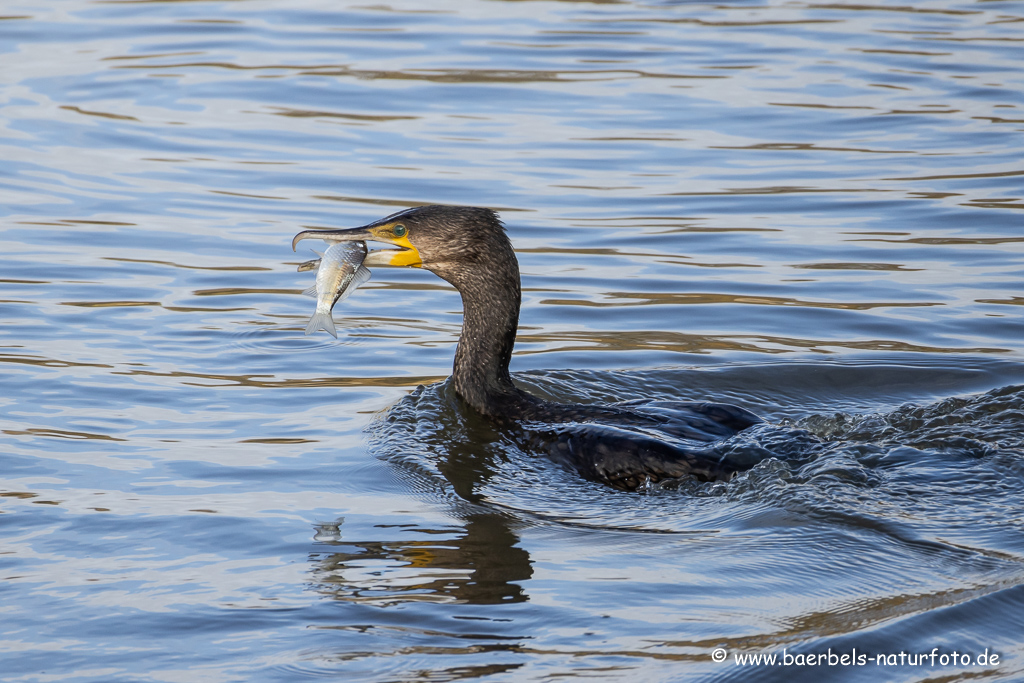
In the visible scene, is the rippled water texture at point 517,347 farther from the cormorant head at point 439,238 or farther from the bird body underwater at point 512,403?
the cormorant head at point 439,238

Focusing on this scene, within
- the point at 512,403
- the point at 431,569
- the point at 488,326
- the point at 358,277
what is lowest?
the point at 431,569

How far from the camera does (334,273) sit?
5930 millimetres

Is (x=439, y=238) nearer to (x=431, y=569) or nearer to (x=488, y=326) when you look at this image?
(x=488, y=326)

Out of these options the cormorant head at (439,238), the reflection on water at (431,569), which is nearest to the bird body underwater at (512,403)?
the cormorant head at (439,238)

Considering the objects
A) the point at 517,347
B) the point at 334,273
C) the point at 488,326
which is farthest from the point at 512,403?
the point at 517,347

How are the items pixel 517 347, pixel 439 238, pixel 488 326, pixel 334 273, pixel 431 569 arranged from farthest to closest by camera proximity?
pixel 517 347
pixel 488 326
pixel 439 238
pixel 334 273
pixel 431 569

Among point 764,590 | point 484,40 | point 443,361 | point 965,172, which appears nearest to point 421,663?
point 764,590

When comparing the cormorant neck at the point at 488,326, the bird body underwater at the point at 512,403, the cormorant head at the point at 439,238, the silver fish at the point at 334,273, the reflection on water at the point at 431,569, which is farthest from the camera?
the cormorant neck at the point at 488,326

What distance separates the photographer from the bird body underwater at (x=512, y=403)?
17.3ft

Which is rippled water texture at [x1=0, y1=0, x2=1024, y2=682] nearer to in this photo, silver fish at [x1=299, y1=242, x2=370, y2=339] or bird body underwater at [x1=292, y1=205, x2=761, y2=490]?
bird body underwater at [x1=292, y1=205, x2=761, y2=490]

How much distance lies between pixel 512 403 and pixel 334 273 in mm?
1056

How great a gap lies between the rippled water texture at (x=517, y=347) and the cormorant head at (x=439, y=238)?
0.74 metres

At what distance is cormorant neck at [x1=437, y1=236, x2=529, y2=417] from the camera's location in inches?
246

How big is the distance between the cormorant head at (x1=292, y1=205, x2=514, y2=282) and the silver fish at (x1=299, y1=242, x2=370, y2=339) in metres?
Answer: 0.10
